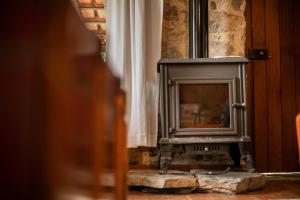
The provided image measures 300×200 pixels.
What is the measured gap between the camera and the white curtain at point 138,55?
9.29 ft

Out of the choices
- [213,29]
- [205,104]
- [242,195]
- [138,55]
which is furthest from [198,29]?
[242,195]

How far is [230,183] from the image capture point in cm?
235

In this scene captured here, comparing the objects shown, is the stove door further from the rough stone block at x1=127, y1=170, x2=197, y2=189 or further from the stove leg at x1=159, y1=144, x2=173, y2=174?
the rough stone block at x1=127, y1=170, x2=197, y2=189

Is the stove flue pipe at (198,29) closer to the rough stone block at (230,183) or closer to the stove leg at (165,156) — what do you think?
the stove leg at (165,156)

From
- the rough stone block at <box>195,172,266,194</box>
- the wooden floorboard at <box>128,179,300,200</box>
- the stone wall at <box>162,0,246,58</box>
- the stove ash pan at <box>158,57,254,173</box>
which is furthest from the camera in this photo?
the stone wall at <box>162,0,246,58</box>

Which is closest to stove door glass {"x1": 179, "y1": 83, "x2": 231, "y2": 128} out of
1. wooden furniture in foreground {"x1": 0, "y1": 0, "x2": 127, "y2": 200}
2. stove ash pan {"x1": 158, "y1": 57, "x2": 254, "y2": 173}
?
stove ash pan {"x1": 158, "y1": 57, "x2": 254, "y2": 173}

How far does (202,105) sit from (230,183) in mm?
621

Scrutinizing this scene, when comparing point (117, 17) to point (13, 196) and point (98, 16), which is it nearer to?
point (98, 16)

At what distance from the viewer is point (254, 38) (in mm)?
3521

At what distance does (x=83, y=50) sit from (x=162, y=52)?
8.70ft

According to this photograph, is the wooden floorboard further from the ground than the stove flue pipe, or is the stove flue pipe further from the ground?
the stove flue pipe

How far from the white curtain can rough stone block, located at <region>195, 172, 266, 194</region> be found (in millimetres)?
554

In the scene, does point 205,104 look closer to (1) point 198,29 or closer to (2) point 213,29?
(1) point 198,29

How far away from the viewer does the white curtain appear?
2830 mm
